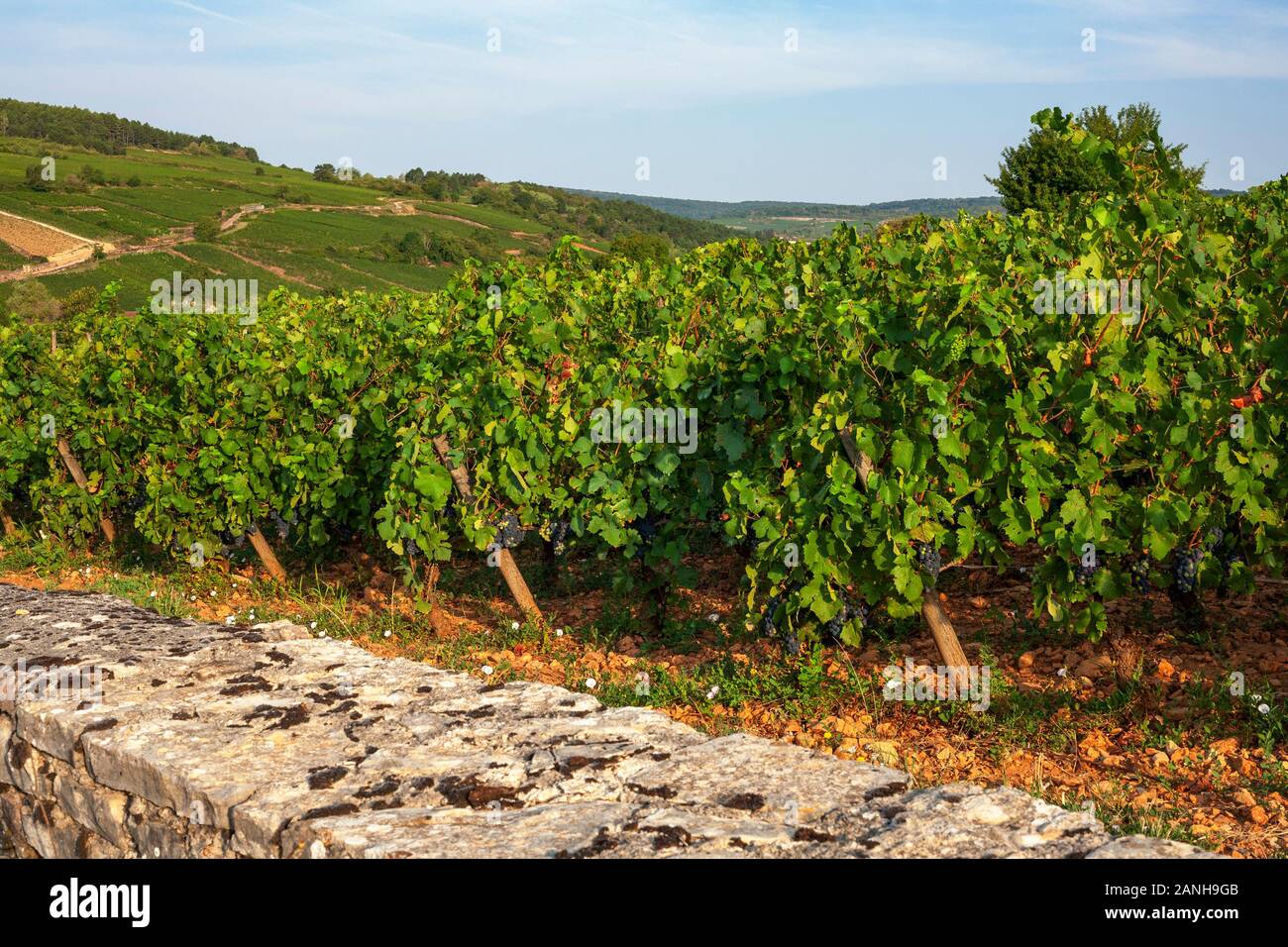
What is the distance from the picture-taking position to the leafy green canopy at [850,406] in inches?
184

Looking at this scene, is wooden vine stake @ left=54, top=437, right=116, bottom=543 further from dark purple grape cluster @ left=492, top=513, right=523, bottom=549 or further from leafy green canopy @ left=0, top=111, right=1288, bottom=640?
dark purple grape cluster @ left=492, top=513, right=523, bottom=549

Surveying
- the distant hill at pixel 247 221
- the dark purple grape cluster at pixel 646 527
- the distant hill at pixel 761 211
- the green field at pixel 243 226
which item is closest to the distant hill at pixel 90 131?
the distant hill at pixel 247 221

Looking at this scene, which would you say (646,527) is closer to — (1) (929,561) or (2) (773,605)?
(2) (773,605)

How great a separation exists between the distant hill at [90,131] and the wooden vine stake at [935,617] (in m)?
117

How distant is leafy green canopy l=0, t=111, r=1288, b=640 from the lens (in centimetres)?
467

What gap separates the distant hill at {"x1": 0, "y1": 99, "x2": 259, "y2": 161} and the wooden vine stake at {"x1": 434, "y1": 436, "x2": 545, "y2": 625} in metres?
115

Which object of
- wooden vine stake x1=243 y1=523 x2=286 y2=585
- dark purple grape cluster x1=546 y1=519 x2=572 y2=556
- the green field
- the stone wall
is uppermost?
the green field

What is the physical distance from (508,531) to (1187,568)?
3.81 m

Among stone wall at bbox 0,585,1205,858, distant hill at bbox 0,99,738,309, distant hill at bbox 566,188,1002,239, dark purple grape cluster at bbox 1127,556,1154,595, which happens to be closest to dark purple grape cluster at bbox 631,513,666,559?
stone wall at bbox 0,585,1205,858

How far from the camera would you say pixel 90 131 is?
115125mm

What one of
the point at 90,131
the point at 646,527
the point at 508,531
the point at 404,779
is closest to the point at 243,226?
the point at 90,131

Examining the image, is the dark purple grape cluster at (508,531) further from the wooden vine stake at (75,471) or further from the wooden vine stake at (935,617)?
the wooden vine stake at (75,471)

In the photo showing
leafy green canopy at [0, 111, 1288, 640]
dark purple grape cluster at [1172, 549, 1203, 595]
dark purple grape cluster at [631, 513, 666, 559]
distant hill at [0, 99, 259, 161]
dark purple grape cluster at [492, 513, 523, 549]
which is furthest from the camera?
distant hill at [0, 99, 259, 161]
